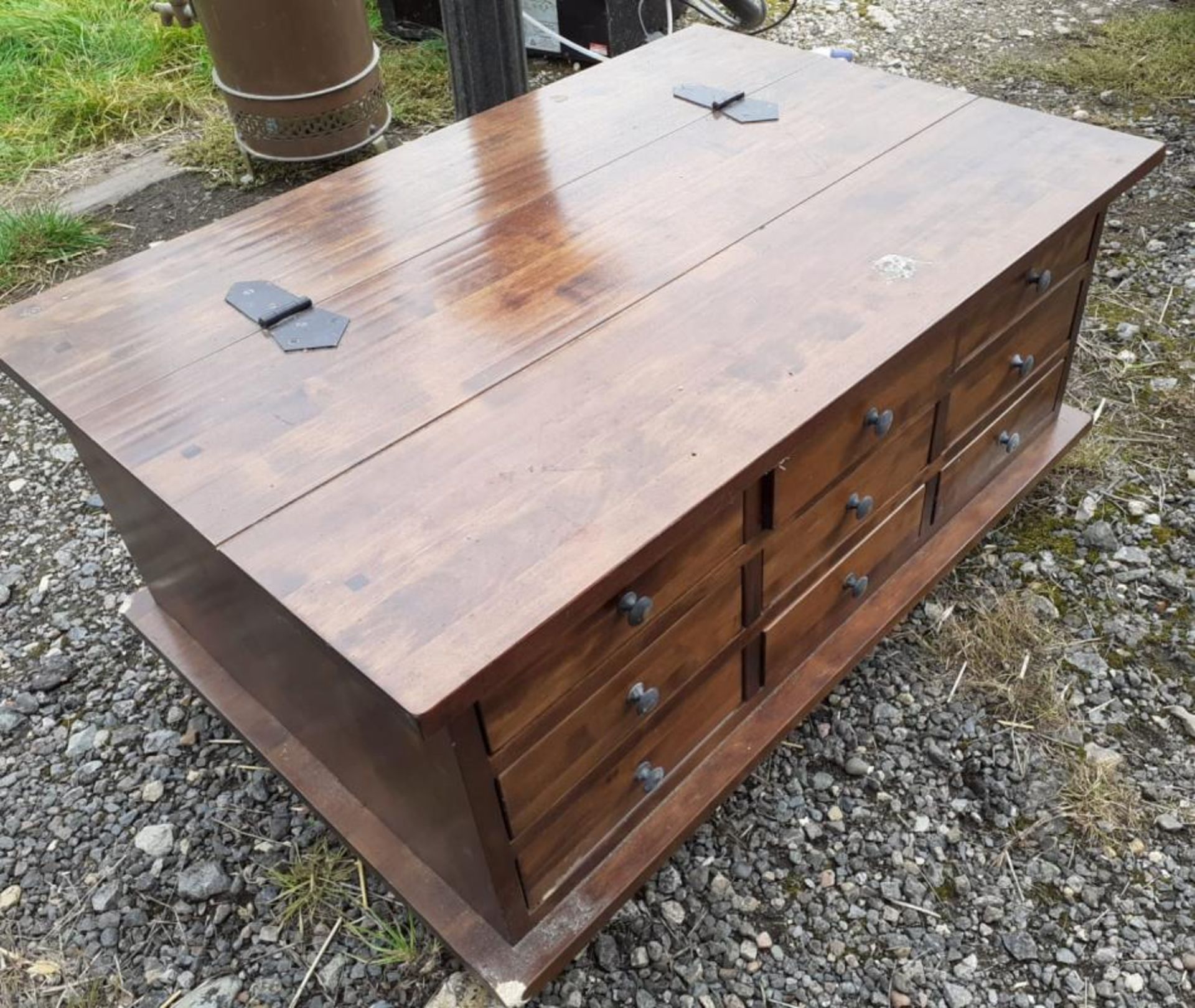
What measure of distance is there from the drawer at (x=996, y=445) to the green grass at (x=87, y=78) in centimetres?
305

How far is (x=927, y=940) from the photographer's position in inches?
62.4

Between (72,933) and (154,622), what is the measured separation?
1.67 feet

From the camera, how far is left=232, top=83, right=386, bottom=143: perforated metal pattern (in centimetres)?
330

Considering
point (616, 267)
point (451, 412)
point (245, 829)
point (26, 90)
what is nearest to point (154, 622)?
point (245, 829)

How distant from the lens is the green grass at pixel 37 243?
3.09m

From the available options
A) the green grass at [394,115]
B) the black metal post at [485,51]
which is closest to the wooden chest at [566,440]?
the black metal post at [485,51]

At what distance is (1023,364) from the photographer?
1.94 metres

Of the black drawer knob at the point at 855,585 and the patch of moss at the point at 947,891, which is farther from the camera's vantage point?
the black drawer knob at the point at 855,585

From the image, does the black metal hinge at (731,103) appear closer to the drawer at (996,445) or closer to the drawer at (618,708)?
the drawer at (996,445)

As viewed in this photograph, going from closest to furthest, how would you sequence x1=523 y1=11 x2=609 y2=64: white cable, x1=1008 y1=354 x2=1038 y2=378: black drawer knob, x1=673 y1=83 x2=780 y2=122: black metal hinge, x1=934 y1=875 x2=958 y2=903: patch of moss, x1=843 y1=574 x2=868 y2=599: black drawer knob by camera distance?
x1=934 y1=875 x2=958 y2=903: patch of moss, x1=843 y1=574 x2=868 y2=599: black drawer knob, x1=1008 y1=354 x2=1038 y2=378: black drawer knob, x1=673 y1=83 x2=780 y2=122: black metal hinge, x1=523 y1=11 x2=609 y2=64: white cable

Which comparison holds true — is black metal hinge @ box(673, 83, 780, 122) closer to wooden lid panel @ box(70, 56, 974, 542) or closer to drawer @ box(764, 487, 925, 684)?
wooden lid panel @ box(70, 56, 974, 542)

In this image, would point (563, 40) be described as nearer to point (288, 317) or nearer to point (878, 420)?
point (288, 317)

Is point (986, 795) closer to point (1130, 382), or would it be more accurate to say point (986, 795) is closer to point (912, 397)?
point (912, 397)

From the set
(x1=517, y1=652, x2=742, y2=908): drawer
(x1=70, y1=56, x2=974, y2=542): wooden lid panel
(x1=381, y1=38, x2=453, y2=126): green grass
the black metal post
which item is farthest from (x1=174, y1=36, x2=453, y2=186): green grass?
(x1=517, y1=652, x2=742, y2=908): drawer
